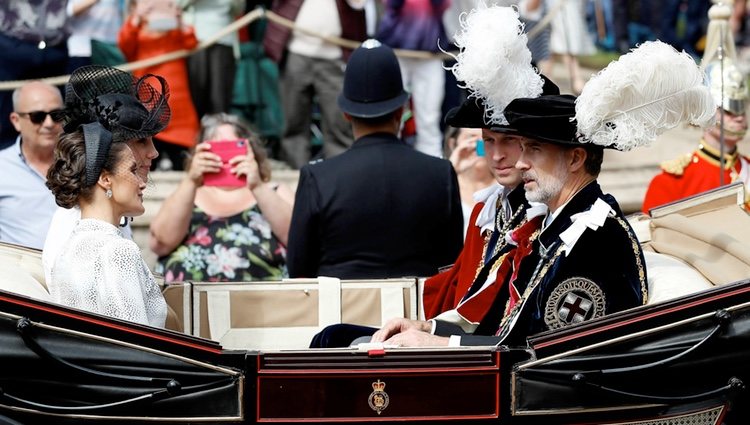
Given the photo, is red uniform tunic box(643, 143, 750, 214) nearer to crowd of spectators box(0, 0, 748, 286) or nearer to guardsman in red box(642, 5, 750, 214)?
guardsman in red box(642, 5, 750, 214)

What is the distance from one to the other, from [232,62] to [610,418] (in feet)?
16.3

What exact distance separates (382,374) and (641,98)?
1.16 metres

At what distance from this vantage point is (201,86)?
27.9 feet

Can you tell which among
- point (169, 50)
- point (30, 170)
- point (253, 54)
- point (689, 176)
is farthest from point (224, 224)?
point (253, 54)

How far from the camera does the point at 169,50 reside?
8.28 m

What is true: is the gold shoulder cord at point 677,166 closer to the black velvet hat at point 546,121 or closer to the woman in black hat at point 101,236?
the black velvet hat at point 546,121

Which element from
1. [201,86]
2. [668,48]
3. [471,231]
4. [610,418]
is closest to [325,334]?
[471,231]

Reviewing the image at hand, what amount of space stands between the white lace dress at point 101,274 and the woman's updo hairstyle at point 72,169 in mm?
113

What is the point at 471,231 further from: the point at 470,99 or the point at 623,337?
the point at 623,337

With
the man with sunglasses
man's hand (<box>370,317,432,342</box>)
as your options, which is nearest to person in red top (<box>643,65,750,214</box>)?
man's hand (<box>370,317,432,342</box>)

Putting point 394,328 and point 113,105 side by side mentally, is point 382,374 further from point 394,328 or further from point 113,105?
point 113,105

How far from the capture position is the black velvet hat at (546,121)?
4.37 m

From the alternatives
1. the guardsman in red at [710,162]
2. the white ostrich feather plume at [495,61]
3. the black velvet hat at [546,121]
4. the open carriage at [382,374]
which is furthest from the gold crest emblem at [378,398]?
the guardsman in red at [710,162]

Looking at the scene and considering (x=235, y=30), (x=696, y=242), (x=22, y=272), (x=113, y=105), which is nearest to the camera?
(x=113, y=105)
